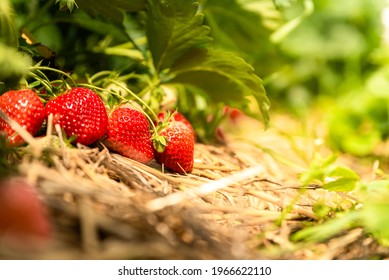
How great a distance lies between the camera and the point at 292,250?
0.71 m

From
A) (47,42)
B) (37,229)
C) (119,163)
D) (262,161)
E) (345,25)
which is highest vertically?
(345,25)

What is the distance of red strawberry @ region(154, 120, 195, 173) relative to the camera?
3.03ft

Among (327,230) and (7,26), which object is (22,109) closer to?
(7,26)

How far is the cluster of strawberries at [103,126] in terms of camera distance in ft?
2.65

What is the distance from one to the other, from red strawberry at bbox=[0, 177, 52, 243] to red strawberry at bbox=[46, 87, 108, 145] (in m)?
0.24

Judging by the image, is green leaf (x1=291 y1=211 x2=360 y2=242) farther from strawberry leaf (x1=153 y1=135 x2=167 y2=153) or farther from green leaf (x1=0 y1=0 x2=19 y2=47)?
green leaf (x1=0 y1=0 x2=19 y2=47)

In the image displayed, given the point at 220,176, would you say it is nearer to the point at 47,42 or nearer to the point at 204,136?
the point at 204,136

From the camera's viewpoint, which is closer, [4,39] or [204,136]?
[4,39]

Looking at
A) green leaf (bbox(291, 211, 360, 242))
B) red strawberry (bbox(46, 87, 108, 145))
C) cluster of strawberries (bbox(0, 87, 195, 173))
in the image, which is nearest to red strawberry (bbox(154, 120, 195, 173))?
cluster of strawberries (bbox(0, 87, 195, 173))

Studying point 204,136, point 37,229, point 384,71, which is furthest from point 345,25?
point 37,229

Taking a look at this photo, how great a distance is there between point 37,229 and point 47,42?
0.84m

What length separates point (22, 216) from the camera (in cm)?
58

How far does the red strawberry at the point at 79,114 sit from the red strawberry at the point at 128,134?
0.03 metres

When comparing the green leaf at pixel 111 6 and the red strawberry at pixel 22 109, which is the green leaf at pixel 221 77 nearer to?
the green leaf at pixel 111 6
